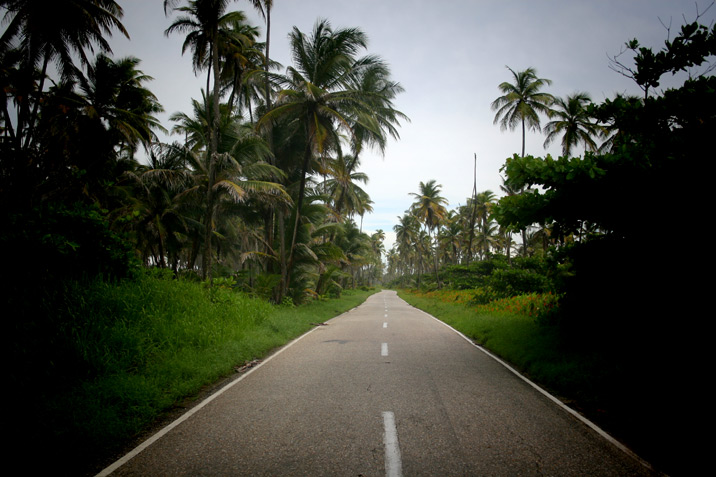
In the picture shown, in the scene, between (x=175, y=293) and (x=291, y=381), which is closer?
(x=291, y=381)

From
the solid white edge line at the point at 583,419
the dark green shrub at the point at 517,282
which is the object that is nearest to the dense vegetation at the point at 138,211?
the solid white edge line at the point at 583,419

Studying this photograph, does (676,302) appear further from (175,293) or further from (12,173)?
(12,173)

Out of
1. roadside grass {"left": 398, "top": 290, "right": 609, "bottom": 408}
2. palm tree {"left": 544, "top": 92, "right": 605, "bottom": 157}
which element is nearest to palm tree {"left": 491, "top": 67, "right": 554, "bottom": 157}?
palm tree {"left": 544, "top": 92, "right": 605, "bottom": 157}

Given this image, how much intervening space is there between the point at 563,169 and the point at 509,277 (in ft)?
36.4

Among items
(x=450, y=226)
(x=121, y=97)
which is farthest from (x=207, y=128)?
(x=450, y=226)

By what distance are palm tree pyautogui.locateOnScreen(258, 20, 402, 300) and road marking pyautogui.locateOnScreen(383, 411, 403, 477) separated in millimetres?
11364

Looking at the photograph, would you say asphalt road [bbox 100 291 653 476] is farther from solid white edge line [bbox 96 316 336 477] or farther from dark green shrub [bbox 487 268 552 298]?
dark green shrub [bbox 487 268 552 298]

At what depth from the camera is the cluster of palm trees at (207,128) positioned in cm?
1124

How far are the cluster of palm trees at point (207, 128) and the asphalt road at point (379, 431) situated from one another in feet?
23.9

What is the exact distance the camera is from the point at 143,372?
4.67 m

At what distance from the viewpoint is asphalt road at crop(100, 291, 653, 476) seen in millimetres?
2713

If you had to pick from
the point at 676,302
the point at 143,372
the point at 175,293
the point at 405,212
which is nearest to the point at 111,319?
the point at 143,372

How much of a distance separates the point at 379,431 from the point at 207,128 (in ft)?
47.9

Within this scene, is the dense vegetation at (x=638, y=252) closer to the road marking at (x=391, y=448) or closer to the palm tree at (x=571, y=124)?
the road marking at (x=391, y=448)
